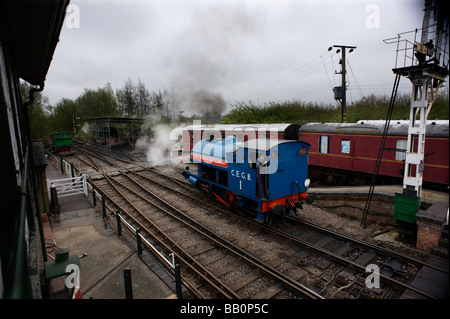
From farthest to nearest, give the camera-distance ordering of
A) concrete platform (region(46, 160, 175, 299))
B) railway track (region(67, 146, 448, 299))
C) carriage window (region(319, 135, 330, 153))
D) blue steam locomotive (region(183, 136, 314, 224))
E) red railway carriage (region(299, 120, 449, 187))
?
carriage window (region(319, 135, 330, 153)), red railway carriage (region(299, 120, 449, 187)), blue steam locomotive (region(183, 136, 314, 224)), railway track (region(67, 146, 448, 299)), concrete platform (region(46, 160, 175, 299))

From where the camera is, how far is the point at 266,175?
7.82 m

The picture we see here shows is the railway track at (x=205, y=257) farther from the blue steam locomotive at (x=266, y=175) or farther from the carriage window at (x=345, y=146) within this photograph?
the carriage window at (x=345, y=146)

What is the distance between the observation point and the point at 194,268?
20.9 feet

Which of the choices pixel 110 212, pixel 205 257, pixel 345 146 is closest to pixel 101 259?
pixel 205 257

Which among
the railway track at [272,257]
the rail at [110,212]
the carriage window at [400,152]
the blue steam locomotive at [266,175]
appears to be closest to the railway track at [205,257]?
the railway track at [272,257]

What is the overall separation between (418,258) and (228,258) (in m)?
4.79

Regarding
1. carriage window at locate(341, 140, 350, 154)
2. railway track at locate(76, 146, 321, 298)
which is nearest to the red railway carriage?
carriage window at locate(341, 140, 350, 154)

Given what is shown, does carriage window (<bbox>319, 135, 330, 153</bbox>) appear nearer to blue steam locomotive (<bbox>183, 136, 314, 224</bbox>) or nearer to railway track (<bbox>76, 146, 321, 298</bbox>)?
blue steam locomotive (<bbox>183, 136, 314, 224</bbox>)

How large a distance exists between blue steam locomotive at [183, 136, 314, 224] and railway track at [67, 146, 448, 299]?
Answer: 72 cm

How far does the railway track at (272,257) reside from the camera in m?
5.61

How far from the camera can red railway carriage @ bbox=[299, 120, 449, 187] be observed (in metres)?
9.98

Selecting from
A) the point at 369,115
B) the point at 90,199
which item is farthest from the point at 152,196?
the point at 369,115

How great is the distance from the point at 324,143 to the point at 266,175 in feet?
23.2

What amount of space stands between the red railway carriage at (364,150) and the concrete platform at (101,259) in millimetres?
9532
